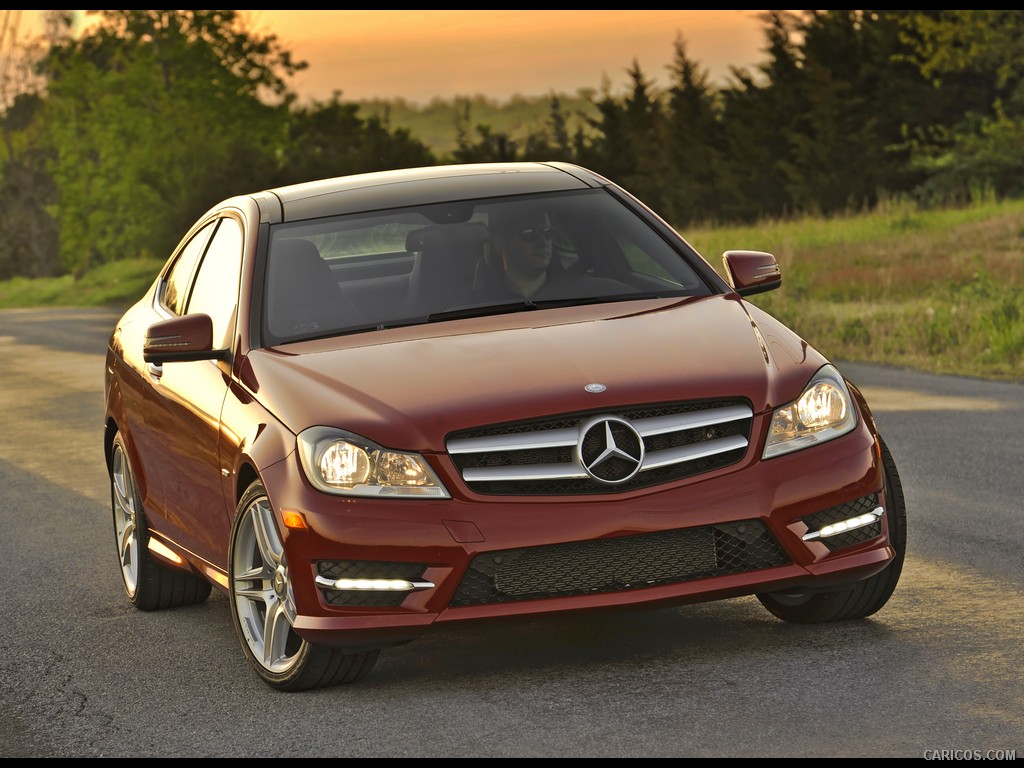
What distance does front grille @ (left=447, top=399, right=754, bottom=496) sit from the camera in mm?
5738

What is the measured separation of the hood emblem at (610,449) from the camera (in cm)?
574

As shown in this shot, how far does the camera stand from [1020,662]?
5.91 meters

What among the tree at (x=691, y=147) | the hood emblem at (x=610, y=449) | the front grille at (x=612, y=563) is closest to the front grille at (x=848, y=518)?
the front grille at (x=612, y=563)

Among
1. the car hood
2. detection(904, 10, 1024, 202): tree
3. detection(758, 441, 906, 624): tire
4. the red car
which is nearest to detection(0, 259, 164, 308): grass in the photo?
detection(904, 10, 1024, 202): tree

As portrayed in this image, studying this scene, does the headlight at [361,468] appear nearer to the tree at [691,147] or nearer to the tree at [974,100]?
the tree at [974,100]

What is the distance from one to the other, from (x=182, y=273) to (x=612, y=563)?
3.32m

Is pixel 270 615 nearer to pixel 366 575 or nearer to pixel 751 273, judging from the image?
pixel 366 575

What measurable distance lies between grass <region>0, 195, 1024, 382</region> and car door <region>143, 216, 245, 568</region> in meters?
9.81

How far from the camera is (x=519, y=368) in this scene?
611cm

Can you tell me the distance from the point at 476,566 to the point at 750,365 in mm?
1160

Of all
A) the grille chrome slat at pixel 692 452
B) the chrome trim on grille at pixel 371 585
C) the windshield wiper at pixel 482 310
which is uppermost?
the windshield wiper at pixel 482 310

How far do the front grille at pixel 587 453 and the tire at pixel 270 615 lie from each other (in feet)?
2.42

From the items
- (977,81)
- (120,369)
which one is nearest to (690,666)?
(120,369)
